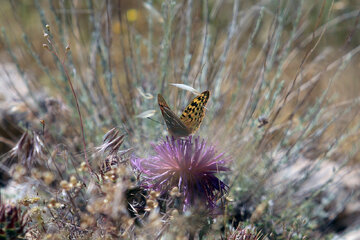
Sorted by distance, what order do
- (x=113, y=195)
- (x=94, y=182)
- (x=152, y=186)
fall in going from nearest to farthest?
(x=113, y=195) < (x=94, y=182) < (x=152, y=186)

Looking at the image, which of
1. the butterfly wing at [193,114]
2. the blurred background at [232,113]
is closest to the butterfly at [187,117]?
the butterfly wing at [193,114]

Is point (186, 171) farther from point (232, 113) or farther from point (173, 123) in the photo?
point (232, 113)

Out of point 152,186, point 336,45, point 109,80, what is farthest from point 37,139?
point 336,45

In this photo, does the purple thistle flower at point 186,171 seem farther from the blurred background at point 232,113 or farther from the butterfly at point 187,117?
the blurred background at point 232,113

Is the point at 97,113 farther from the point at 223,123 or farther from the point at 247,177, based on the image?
the point at 247,177

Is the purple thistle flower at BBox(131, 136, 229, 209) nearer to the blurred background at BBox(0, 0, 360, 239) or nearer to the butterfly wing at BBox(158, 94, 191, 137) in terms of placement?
the butterfly wing at BBox(158, 94, 191, 137)

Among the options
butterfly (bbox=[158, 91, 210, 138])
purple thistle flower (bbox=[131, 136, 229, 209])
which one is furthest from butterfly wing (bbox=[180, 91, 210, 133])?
purple thistle flower (bbox=[131, 136, 229, 209])

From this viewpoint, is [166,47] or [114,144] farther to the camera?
[166,47]
